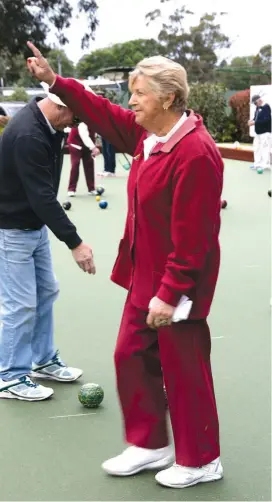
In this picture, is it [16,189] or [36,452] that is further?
[16,189]

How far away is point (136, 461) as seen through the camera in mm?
3520

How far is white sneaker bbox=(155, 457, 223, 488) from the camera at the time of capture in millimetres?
3393

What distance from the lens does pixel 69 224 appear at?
4125 millimetres

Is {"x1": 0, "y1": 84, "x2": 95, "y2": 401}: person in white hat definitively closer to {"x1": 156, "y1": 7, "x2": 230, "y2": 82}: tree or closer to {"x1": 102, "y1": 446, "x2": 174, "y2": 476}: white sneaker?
{"x1": 102, "y1": 446, "x2": 174, "y2": 476}: white sneaker

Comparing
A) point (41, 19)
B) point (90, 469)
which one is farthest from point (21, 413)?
point (41, 19)

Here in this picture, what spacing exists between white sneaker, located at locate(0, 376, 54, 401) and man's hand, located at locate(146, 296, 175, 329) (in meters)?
1.49

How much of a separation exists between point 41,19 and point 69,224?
129ft

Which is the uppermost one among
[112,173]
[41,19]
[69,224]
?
[41,19]

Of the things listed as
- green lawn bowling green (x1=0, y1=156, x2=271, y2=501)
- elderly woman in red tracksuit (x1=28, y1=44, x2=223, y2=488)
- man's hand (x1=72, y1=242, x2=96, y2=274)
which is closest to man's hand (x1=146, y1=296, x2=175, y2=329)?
elderly woman in red tracksuit (x1=28, y1=44, x2=223, y2=488)

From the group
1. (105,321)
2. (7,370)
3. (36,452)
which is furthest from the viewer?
(105,321)

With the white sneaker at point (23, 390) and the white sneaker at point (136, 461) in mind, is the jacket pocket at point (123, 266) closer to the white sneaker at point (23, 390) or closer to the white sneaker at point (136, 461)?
the white sneaker at point (136, 461)

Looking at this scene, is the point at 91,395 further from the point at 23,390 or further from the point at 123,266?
the point at 123,266

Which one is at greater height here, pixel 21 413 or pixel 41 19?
pixel 41 19

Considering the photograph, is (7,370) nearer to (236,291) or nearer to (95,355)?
(95,355)
